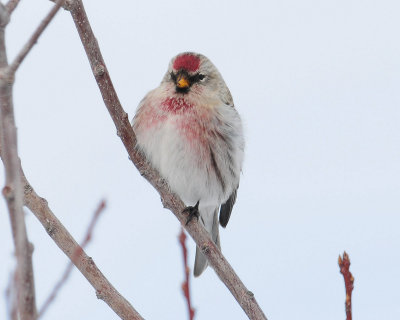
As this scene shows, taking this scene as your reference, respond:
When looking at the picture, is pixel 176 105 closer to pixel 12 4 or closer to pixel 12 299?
pixel 12 4

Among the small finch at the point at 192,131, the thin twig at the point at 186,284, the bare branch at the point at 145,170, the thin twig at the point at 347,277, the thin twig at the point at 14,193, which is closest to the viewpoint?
the thin twig at the point at 14,193

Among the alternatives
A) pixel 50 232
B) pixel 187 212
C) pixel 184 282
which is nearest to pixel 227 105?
pixel 187 212

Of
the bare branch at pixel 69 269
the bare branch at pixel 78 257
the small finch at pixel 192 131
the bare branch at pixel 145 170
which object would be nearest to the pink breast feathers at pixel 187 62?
the small finch at pixel 192 131

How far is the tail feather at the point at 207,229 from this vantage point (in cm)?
449

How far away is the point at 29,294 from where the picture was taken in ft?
3.85

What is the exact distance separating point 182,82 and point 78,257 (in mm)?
1993

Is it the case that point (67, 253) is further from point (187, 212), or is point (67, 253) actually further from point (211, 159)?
point (211, 159)

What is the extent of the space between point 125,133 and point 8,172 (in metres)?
1.78

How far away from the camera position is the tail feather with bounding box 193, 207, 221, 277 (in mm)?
4488

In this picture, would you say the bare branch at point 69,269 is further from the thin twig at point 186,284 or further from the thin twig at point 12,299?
the thin twig at point 186,284

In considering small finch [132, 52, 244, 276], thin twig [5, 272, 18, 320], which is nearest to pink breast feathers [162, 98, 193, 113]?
small finch [132, 52, 244, 276]

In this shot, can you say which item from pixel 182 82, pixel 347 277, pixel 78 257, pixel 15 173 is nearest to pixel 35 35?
pixel 15 173

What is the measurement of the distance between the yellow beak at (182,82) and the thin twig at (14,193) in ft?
9.64

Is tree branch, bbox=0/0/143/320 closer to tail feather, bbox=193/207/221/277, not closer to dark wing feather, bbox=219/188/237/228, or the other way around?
tail feather, bbox=193/207/221/277
